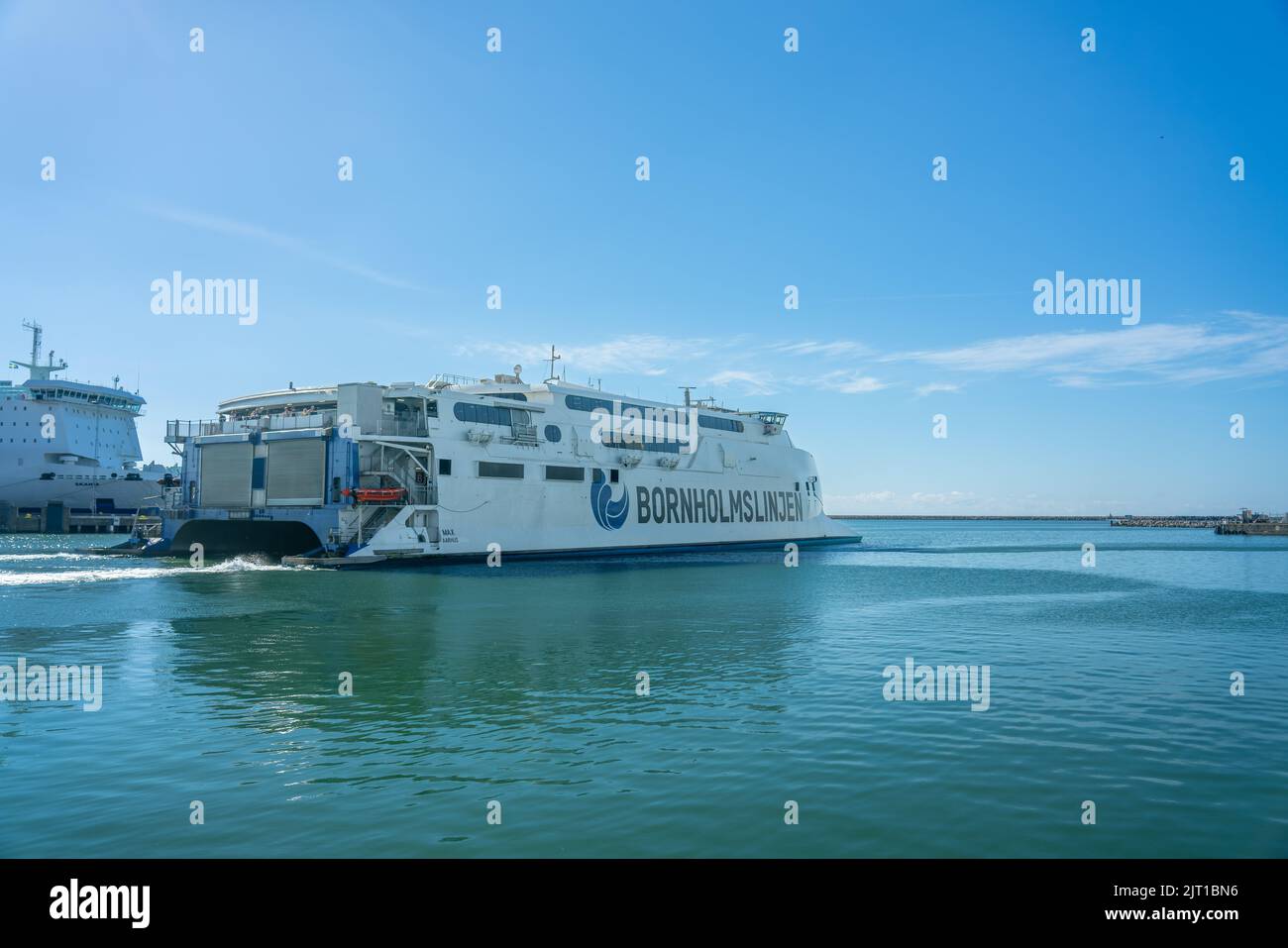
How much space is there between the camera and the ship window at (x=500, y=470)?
4372cm

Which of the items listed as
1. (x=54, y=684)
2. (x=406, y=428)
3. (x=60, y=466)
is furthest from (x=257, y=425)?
(x=60, y=466)

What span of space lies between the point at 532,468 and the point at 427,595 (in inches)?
691

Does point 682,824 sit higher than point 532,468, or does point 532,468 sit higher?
point 532,468

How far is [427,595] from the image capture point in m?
29.3

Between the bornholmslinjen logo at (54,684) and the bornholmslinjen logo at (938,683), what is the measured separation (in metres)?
12.4

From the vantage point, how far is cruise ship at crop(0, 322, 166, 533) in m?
78.9

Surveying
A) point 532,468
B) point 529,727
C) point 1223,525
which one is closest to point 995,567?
point 532,468

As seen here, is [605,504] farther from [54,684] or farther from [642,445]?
[54,684]

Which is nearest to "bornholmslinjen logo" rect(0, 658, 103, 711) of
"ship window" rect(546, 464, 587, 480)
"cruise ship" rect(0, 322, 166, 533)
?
"ship window" rect(546, 464, 587, 480)

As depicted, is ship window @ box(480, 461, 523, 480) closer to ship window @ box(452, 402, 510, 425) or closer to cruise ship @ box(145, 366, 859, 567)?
cruise ship @ box(145, 366, 859, 567)
